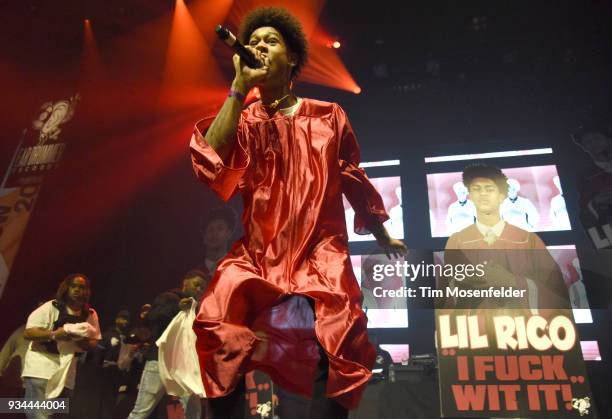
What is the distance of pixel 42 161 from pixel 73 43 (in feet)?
5.49

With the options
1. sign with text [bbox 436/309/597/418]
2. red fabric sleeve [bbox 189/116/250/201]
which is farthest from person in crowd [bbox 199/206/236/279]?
red fabric sleeve [bbox 189/116/250/201]

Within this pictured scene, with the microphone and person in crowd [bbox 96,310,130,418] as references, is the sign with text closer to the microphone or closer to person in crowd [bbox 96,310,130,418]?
the microphone

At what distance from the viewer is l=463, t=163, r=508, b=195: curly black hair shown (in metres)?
5.37

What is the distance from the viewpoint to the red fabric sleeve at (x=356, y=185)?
1.59m

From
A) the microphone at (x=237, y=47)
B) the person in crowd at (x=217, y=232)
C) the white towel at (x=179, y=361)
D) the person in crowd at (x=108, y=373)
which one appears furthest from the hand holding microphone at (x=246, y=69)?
the person in crowd at (x=217, y=232)

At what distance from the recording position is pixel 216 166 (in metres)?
1.27

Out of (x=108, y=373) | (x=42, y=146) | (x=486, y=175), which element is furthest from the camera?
(x=42, y=146)

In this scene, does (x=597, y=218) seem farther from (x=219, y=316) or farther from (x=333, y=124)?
(x=219, y=316)

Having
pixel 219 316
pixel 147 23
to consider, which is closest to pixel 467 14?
pixel 147 23

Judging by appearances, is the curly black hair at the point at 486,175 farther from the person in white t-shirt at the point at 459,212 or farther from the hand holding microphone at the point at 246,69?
the hand holding microphone at the point at 246,69

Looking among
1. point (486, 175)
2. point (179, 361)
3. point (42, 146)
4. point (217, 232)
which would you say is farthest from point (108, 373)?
point (486, 175)

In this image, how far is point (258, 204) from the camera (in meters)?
1.37

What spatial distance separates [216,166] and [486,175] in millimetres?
4738

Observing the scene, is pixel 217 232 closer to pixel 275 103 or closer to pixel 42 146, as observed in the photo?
pixel 42 146
